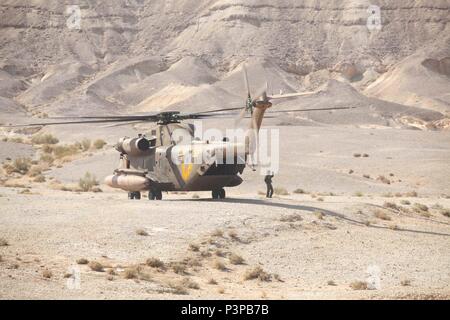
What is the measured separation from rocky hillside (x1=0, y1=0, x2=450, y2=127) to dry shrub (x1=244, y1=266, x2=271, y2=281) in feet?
316

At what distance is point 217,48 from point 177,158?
353 feet

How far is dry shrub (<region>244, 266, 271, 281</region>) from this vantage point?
1938 centimetres

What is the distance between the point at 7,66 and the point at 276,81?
1671 inches

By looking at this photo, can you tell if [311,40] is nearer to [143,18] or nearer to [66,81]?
[143,18]

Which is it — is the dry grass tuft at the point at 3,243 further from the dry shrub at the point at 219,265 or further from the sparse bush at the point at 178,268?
the dry shrub at the point at 219,265

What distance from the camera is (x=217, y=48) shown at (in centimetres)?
13600

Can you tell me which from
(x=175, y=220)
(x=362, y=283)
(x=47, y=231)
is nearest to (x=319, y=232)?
(x=175, y=220)

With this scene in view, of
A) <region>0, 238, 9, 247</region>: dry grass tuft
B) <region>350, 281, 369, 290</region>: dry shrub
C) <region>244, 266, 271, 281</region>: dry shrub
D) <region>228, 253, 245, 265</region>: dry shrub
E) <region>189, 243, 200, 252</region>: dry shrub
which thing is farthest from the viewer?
<region>189, 243, 200, 252</region>: dry shrub

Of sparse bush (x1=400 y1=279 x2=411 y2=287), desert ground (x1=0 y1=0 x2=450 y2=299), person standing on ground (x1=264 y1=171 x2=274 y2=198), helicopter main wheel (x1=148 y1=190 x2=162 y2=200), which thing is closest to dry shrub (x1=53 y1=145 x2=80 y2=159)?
desert ground (x1=0 y1=0 x2=450 y2=299)

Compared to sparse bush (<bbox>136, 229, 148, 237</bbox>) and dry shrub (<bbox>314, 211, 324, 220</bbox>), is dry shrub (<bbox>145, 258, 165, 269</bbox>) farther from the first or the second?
dry shrub (<bbox>314, 211, 324, 220</bbox>)

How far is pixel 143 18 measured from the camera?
151m

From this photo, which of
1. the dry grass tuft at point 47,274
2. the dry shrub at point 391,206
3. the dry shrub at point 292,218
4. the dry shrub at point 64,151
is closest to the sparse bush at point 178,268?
the dry grass tuft at point 47,274

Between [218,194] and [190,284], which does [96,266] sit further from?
[218,194]

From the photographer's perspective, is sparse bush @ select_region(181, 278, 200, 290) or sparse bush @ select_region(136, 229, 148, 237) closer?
sparse bush @ select_region(181, 278, 200, 290)
